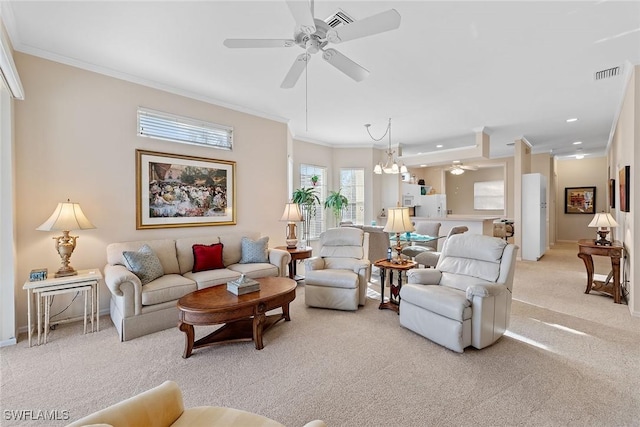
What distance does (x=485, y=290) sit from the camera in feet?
8.81

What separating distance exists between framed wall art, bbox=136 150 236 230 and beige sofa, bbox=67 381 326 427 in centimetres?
313

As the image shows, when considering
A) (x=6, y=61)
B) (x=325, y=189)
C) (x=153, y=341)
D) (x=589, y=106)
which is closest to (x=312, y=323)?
(x=153, y=341)

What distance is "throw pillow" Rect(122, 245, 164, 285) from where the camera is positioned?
3258mm

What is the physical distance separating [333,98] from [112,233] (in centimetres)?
349

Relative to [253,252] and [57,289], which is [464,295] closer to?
[253,252]

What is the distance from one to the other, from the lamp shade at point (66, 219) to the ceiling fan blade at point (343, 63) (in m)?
2.98

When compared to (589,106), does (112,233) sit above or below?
below

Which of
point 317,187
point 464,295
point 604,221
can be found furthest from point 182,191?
point 604,221

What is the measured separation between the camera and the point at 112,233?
369 centimetres

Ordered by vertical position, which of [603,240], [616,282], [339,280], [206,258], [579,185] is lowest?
[616,282]

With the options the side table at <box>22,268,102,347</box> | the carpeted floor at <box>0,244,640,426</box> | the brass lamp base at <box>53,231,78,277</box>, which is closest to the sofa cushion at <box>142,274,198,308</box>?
the carpeted floor at <box>0,244,640,426</box>

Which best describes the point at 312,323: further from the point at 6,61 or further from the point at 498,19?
the point at 6,61

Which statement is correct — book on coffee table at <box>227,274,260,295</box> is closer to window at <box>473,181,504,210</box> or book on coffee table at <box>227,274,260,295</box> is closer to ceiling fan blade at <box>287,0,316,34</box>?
ceiling fan blade at <box>287,0,316,34</box>

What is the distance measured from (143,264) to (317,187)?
465 cm
